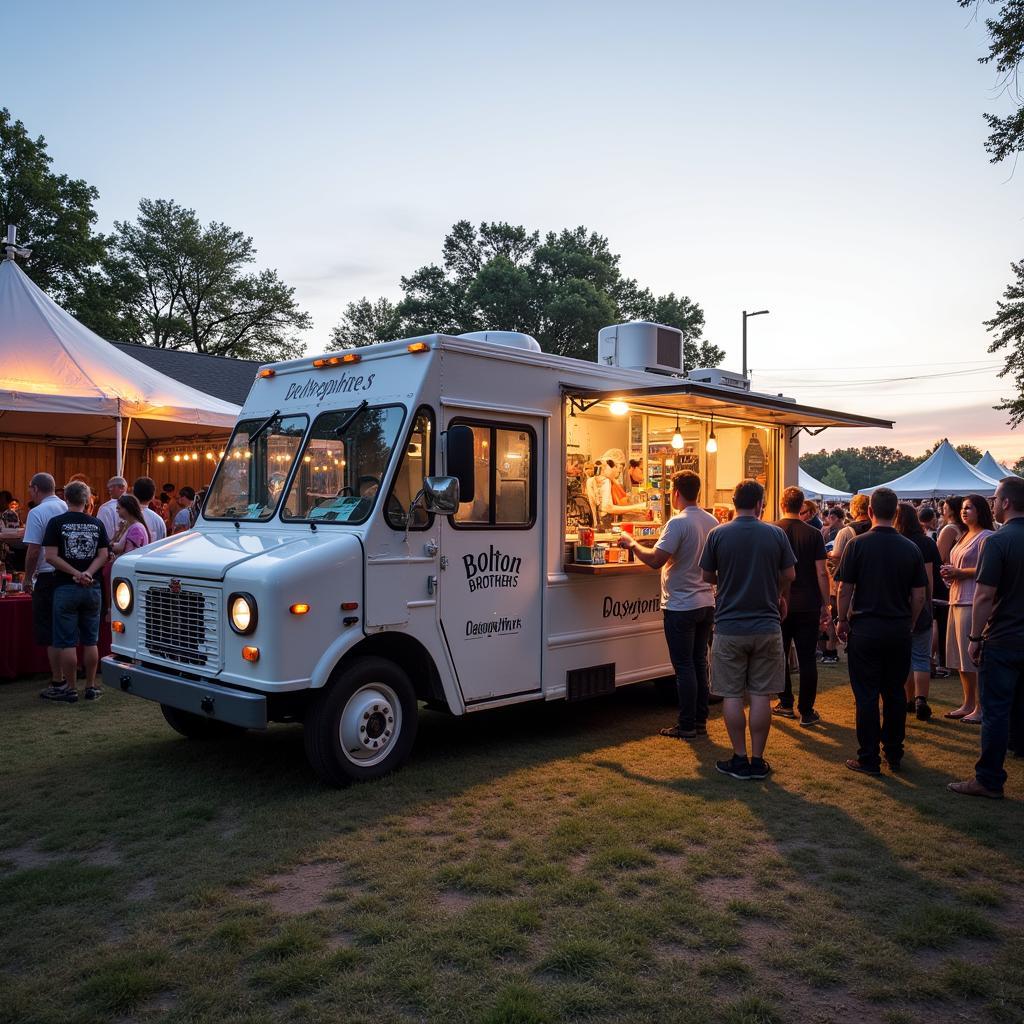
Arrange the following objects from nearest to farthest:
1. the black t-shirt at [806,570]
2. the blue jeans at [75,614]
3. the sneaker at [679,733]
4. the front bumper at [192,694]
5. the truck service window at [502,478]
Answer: the front bumper at [192,694] → the truck service window at [502,478] → the sneaker at [679,733] → the black t-shirt at [806,570] → the blue jeans at [75,614]

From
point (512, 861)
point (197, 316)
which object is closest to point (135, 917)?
point (512, 861)

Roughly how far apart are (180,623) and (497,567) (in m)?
2.16

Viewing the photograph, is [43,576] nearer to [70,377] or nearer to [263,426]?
[263,426]

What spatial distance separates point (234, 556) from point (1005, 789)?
5100mm

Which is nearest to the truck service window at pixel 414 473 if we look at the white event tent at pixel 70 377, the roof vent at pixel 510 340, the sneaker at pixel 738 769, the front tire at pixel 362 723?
the front tire at pixel 362 723

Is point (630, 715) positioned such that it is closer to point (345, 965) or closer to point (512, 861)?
point (512, 861)

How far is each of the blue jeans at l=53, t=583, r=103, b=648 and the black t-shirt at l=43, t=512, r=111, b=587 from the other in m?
0.12

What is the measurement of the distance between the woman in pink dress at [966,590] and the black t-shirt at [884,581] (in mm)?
1489

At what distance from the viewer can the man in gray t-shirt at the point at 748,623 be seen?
5.73 metres

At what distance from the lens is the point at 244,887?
4.18 m

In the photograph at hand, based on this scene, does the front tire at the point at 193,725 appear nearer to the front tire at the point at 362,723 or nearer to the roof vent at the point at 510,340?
the front tire at the point at 362,723

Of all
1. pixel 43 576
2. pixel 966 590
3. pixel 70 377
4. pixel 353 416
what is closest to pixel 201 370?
pixel 70 377

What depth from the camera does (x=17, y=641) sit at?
9062 mm

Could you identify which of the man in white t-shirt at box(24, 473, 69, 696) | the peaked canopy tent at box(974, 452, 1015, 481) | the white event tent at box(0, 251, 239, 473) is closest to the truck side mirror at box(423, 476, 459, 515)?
the man in white t-shirt at box(24, 473, 69, 696)
